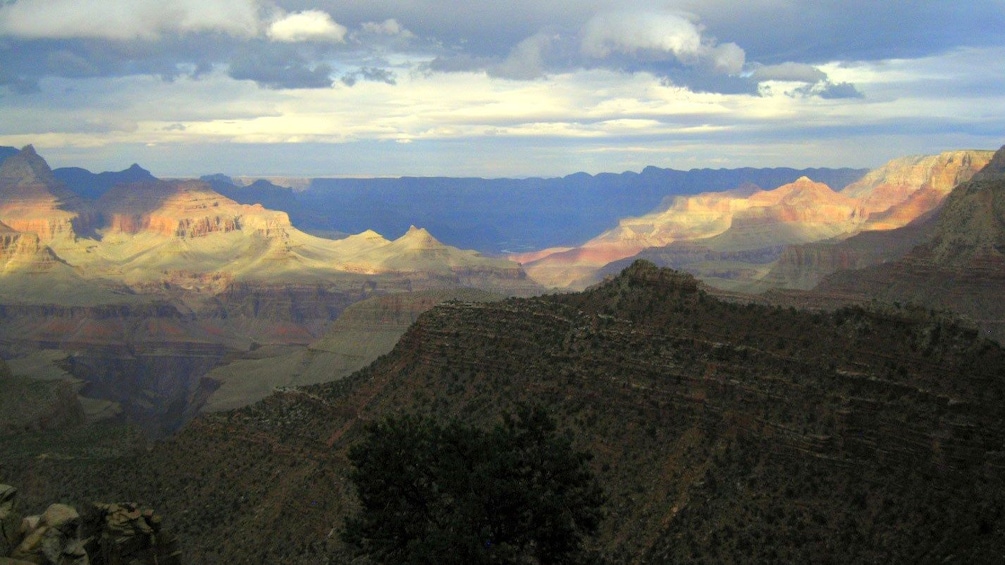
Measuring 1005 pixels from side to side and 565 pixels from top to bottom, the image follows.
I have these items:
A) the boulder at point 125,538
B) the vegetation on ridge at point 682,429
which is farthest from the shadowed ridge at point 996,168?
the boulder at point 125,538

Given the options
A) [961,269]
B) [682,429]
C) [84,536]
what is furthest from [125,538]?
[961,269]

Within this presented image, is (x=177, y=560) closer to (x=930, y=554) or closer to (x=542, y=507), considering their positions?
(x=542, y=507)

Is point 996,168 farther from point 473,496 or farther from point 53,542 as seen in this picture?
point 53,542

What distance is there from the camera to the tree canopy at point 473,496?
1227 inches

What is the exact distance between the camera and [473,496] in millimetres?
31359

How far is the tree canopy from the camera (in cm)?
3116

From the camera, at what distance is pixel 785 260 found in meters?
179

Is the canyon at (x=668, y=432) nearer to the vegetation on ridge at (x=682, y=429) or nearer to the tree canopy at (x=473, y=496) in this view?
the vegetation on ridge at (x=682, y=429)

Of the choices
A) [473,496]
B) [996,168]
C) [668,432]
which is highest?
[996,168]

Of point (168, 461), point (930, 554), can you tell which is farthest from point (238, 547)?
point (930, 554)

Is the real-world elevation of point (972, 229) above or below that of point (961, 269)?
above

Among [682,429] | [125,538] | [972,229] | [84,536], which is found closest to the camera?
[84,536]

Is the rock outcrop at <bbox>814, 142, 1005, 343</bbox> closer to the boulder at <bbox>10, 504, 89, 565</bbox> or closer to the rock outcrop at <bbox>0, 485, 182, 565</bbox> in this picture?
the rock outcrop at <bbox>0, 485, 182, 565</bbox>

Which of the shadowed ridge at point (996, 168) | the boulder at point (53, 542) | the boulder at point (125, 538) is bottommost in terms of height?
the boulder at point (125, 538)
